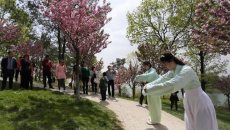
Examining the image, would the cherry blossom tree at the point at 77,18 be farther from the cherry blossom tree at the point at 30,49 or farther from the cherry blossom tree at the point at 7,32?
the cherry blossom tree at the point at 30,49

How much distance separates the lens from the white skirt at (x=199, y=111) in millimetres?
6500

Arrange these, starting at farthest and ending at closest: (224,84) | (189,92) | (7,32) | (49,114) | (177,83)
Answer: (224,84)
(7,32)
(49,114)
(189,92)
(177,83)

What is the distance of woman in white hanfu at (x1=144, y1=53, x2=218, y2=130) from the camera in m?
6.30

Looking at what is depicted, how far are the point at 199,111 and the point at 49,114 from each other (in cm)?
923

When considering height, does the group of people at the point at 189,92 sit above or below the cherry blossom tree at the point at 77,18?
below

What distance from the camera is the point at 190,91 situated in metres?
6.62

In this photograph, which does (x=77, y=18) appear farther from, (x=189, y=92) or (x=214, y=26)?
(x=189, y=92)

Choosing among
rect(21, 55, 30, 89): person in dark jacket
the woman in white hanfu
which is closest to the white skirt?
the woman in white hanfu

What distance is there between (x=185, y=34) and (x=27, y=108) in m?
30.3

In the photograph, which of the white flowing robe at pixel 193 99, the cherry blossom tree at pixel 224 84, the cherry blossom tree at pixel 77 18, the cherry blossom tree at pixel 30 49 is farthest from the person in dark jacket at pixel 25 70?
the cherry blossom tree at pixel 224 84

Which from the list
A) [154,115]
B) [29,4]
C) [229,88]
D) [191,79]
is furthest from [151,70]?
[229,88]

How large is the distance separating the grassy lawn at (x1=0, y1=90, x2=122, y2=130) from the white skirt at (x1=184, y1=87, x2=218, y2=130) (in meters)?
7.08

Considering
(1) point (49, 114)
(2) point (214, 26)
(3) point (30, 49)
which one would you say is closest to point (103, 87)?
(1) point (49, 114)

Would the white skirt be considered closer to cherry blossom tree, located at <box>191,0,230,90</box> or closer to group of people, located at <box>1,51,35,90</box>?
cherry blossom tree, located at <box>191,0,230,90</box>
